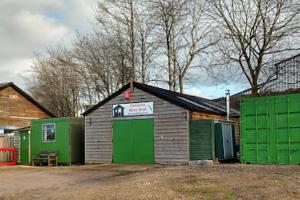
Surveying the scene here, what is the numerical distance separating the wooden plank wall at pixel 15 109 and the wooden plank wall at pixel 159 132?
15.1m

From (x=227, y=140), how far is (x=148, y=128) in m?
4.09

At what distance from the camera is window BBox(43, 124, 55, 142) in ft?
97.8

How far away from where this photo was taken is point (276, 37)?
32.8 m

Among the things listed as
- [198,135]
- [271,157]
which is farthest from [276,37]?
[271,157]

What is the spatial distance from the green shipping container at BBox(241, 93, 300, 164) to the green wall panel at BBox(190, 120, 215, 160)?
2.62m

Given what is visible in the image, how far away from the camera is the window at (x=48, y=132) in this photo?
29812 mm

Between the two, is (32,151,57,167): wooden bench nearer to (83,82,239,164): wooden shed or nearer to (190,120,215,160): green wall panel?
(83,82,239,164): wooden shed

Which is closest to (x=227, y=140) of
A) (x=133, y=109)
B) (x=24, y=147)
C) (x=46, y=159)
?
(x=133, y=109)

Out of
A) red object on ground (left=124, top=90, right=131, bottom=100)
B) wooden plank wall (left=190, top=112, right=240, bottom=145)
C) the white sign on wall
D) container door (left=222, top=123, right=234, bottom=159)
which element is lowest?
container door (left=222, top=123, right=234, bottom=159)

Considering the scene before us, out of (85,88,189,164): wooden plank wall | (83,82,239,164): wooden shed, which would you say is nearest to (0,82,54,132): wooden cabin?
(85,88,189,164): wooden plank wall

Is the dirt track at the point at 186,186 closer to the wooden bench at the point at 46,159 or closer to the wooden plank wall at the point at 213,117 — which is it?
the wooden plank wall at the point at 213,117

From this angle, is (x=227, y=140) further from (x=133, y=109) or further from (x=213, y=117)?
(x=133, y=109)

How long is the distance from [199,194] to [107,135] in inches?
564

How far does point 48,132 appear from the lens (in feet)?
98.9
